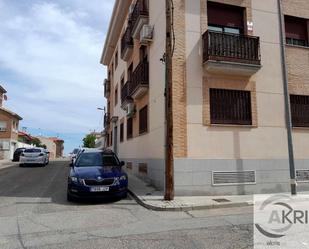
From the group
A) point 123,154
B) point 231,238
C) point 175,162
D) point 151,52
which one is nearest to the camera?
point 231,238

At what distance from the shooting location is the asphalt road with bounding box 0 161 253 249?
5.66 metres

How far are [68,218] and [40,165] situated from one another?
19.8 m

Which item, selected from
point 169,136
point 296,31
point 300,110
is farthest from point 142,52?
point 300,110

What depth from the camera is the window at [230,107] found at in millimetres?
11516

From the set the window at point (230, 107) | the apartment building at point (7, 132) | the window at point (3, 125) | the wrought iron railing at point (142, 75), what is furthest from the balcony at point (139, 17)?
the window at point (3, 125)

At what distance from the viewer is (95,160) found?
1148 cm

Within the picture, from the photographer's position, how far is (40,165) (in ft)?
85.6

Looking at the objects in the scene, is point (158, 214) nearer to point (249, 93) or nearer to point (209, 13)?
point (249, 93)

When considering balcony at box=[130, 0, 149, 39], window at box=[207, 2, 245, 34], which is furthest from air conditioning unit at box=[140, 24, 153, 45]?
window at box=[207, 2, 245, 34]

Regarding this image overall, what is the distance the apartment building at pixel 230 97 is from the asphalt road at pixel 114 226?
2484mm

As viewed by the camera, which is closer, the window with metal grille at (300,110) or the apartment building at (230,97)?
the apartment building at (230,97)

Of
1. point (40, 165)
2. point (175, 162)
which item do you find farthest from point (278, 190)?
point (40, 165)

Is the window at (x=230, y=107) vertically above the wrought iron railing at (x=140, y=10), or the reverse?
the wrought iron railing at (x=140, y=10)

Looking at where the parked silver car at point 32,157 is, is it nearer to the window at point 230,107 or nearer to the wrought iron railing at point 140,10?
the wrought iron railing at point 140,10
